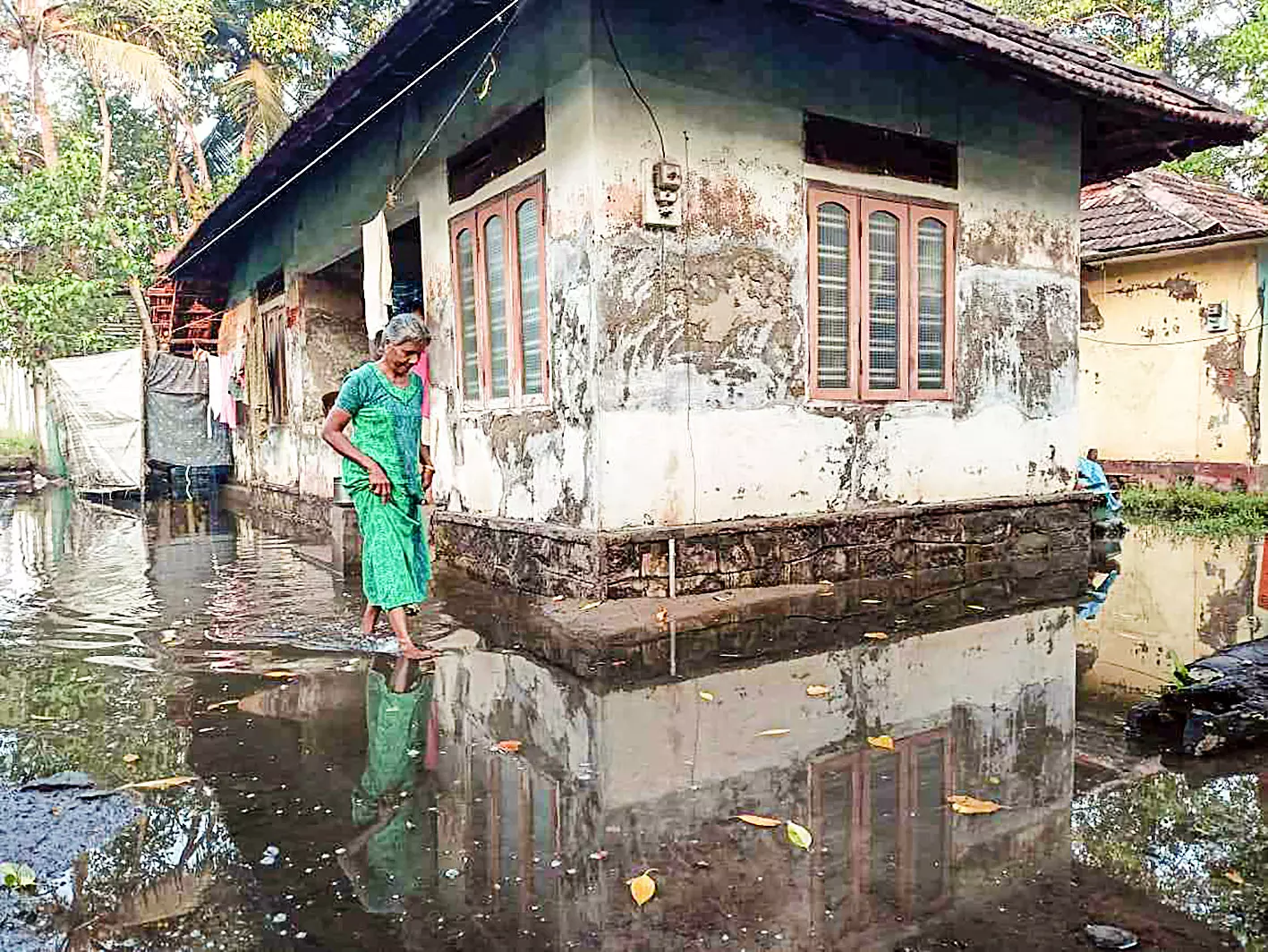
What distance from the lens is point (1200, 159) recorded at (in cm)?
2041

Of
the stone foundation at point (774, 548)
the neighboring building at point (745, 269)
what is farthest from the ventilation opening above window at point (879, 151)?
the stone foundation at point (774, 548)

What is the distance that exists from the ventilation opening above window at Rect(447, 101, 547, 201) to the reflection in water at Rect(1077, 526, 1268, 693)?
486cm

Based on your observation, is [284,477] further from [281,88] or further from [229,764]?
[281,88]

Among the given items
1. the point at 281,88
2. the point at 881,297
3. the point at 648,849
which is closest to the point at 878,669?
the point at 648,849

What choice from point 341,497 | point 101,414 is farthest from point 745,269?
point 101,414

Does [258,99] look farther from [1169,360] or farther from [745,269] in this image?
[1169,360]

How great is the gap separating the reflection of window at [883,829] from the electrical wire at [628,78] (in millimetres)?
4192

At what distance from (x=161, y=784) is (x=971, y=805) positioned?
290 centimetres

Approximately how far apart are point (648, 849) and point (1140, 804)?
5.64 ft

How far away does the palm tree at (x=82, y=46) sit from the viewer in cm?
1736

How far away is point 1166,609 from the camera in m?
6.82

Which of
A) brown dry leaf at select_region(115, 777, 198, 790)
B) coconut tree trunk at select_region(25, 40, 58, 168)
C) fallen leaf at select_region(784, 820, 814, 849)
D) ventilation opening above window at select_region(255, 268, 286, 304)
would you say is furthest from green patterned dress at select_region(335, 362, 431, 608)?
coconut tree trunk at select_region(25, 40, 58, 168)

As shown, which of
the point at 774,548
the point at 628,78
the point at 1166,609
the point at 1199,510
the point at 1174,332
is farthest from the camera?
the point at 1174,332

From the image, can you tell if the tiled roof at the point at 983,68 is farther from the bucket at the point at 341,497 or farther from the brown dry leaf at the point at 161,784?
the brown dry leaf at the point at 161,784
